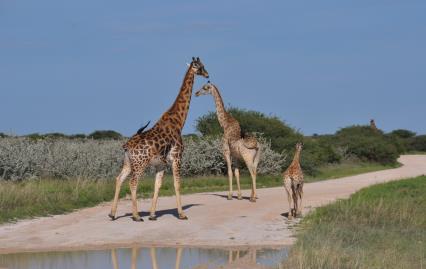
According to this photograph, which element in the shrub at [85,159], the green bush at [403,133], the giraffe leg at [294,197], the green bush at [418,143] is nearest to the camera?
the giraffe leg at [294,197]

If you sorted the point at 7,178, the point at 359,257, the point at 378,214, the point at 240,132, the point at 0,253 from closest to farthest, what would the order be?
the point at 359,257, the point at 0,253, the point at 378,214, the point at 240,132, the point at 7,178

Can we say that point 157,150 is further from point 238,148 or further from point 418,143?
point 418,143

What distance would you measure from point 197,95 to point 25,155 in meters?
8.31

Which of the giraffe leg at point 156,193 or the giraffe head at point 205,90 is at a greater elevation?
the giraffe head at point 205,90

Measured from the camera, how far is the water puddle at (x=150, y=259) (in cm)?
1289

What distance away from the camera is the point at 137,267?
Answer: 12.9 m

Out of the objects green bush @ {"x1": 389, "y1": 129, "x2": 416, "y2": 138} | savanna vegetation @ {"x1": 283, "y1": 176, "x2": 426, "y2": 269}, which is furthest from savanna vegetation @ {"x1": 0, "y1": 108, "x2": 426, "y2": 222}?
green bush @ {"x1": 389, "y1": 129, "x2": 416, "y2": 138}

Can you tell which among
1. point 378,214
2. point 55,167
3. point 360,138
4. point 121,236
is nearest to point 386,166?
point 360,138

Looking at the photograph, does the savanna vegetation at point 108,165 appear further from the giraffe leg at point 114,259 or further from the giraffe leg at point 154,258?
the giraffe leg at point 154,258

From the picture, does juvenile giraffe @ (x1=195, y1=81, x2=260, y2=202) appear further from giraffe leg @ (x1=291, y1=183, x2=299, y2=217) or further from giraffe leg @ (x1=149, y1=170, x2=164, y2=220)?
giraffe leg @ (x1=149, y1=170, x2=164, y2=220)

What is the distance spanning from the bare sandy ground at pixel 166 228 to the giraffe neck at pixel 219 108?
2.39 meters

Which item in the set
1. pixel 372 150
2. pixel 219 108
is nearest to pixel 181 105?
pixel 219 108

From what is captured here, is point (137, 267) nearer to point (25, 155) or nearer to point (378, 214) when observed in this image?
point (378, 214)

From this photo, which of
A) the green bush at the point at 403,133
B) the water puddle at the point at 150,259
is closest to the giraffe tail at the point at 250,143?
the water puddle at the point at 150,259
